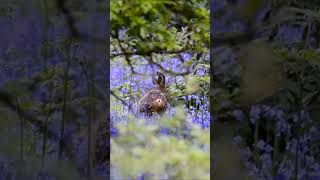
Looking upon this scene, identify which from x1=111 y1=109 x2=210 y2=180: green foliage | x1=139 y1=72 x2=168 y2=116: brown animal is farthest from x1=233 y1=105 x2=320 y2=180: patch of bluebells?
x1=139 y1=72 x2=168 y2=116: brown animal

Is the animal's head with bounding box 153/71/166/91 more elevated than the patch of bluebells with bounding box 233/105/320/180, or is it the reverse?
the animal's head with bounding box 153/71/166/91

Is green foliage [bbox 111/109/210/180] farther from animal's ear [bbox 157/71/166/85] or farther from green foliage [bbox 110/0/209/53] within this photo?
green foliage [bbox 110/0/209/53]

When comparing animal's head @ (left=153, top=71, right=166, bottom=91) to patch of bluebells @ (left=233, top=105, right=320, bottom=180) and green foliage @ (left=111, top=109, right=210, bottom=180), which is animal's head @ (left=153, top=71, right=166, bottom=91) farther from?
patch of bluebells @ (left=233, top=105, right=320, bottom=180)

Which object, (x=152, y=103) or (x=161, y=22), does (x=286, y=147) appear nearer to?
(x=152, y=103)

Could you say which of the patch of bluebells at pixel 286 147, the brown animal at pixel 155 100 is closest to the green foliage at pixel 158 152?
the brown animal at pixel 155 100

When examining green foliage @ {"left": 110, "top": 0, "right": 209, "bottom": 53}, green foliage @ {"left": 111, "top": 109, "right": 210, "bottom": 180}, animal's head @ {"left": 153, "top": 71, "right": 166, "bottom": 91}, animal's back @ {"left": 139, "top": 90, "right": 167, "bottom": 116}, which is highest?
green foliage @ {"left": 110, "top": 0, "right": 209, "bottom": 53}

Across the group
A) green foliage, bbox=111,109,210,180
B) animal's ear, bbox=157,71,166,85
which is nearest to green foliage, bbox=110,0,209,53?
animal's ear, bbox=157,71,166,85

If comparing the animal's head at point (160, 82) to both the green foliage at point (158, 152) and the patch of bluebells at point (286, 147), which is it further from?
the patch of bluebells at point (286, 147)

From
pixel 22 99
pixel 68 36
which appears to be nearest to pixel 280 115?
pixel 68 36

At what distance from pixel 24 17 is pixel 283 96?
0.93m

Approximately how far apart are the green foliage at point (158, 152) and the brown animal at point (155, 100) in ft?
0.12

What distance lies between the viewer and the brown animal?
155cm

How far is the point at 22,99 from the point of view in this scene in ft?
5.00

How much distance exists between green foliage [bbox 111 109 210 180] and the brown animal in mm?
36
